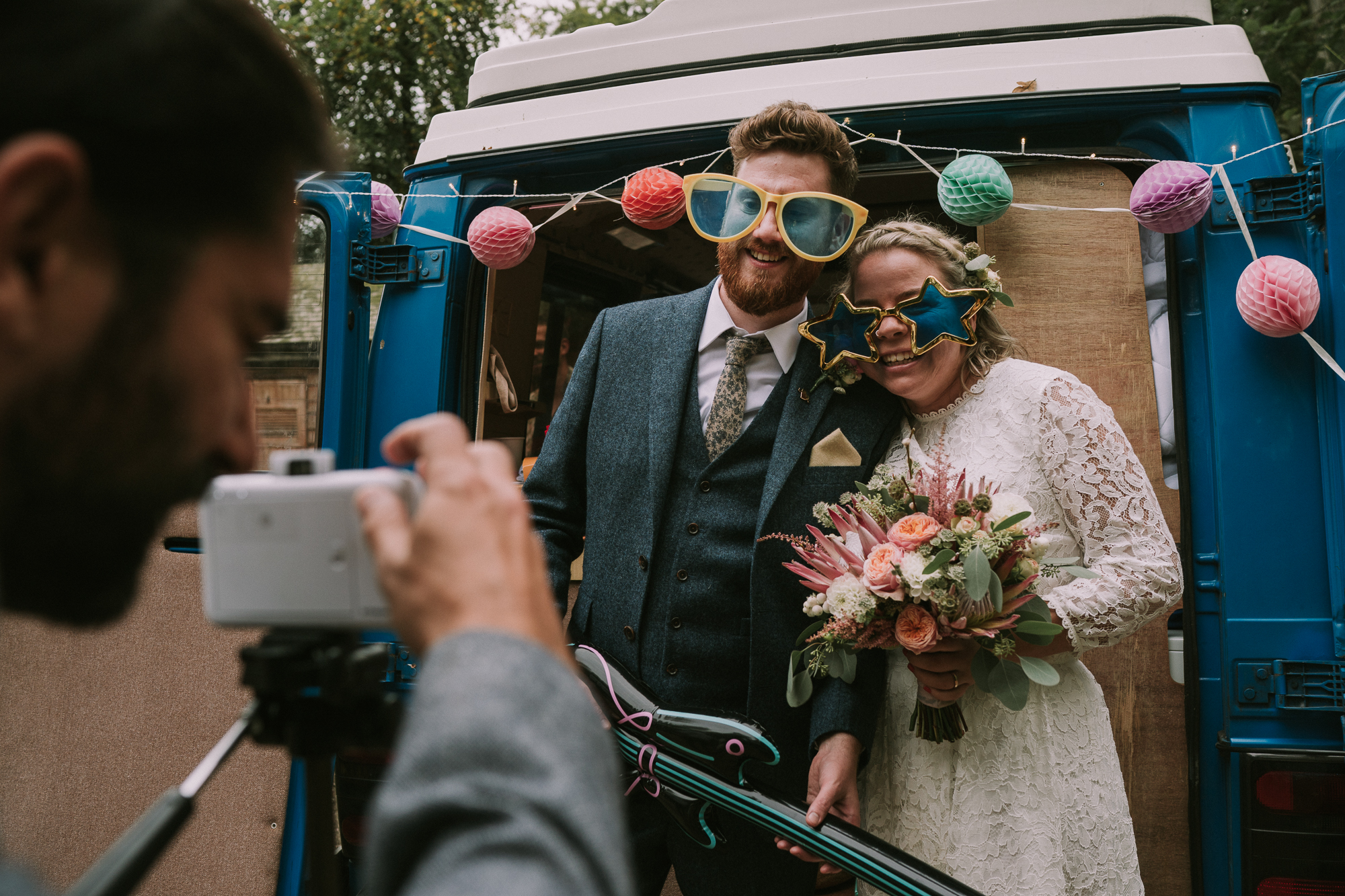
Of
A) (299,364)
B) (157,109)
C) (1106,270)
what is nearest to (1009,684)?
(1106,270)

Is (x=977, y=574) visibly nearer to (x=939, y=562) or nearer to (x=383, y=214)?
(x=939, y=562)

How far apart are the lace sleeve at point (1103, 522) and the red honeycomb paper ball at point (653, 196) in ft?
3.88

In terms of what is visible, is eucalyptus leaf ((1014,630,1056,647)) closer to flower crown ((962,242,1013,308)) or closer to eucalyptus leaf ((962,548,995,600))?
eucalyptus leaf ((962,548,995,600))

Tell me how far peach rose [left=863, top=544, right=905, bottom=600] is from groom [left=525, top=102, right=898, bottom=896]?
1.00 ft

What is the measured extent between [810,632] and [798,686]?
12 cm

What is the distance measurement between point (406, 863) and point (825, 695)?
1.54 meters

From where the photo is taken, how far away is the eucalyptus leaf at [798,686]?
1924 mm

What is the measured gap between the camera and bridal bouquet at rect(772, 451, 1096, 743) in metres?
1.75

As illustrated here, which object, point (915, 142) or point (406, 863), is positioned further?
point (915, 142)

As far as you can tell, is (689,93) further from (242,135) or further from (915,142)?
(242,135)

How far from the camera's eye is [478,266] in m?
2.74

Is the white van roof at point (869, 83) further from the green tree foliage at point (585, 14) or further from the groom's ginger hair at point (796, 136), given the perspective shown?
the green tree foliage at point (585, 14)

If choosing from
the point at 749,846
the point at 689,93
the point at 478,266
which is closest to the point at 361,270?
the point at 478,266

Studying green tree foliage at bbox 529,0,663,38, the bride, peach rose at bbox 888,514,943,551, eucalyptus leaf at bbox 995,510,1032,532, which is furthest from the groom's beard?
green tree foliage at bbox 529,0,663,38
